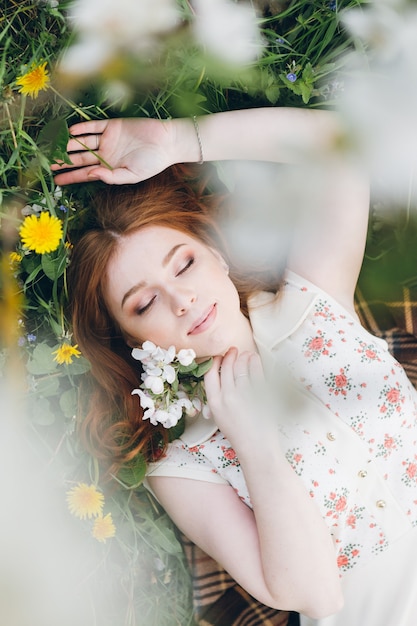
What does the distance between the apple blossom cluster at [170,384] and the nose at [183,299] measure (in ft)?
0.19

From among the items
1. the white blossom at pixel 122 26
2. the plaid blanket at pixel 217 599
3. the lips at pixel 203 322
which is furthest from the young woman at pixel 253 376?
the white blossom at pixel 122 26

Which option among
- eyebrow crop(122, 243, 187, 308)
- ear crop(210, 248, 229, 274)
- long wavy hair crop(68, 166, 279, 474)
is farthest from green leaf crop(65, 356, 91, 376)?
ear crop(210, 248, 229, 274)

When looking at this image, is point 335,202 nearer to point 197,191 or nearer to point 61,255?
point 197,191

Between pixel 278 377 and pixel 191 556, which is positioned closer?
pixel 278 377

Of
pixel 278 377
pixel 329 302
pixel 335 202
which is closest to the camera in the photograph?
pixel 278 377

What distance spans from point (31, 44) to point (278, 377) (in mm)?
718

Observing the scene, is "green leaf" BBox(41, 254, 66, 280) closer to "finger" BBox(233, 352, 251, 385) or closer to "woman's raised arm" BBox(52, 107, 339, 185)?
"woman's raised arm" BBox(52, 107, 339, 185)

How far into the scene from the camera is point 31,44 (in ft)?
2.77

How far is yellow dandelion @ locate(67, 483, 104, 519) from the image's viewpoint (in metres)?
0.88

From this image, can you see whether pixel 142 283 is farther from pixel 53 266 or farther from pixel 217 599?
pixel 217 599

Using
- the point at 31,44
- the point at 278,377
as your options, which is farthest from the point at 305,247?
the point at 278,377

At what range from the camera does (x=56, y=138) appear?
0.82 meters

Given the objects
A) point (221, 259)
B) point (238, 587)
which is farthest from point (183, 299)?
point (238, 587)

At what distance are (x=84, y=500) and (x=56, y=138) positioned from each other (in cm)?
50
